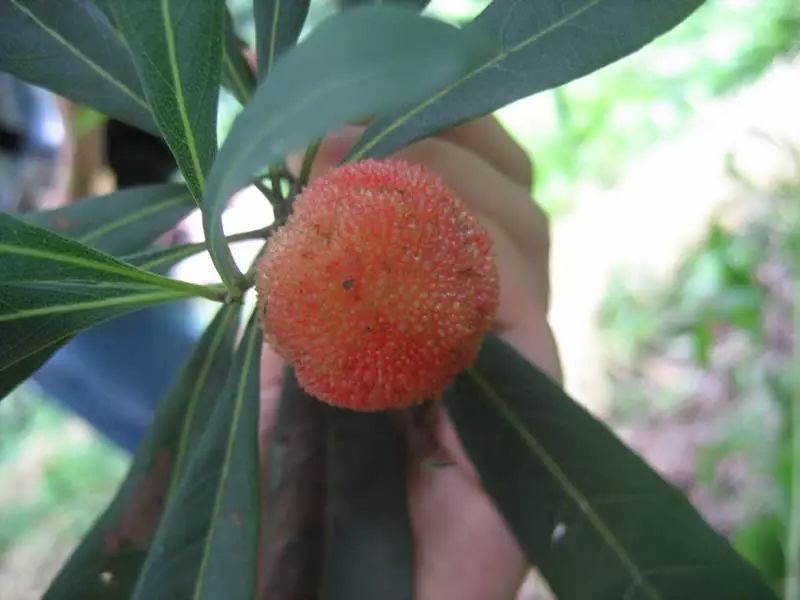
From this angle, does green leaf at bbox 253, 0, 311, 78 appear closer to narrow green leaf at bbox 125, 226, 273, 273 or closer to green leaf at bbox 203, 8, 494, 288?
narrow green leaf at bbox 125, 226, 273, 273

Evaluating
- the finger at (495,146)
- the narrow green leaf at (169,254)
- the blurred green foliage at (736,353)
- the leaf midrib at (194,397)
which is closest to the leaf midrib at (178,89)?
the narrow green leaf at (169,254)

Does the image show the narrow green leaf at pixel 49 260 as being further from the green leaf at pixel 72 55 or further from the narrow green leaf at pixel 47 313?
the green leaf at pixel 72 55

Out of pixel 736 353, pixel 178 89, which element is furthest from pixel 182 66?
pixel 736 353

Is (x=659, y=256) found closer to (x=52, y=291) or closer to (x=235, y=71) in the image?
(x=235, y=71)

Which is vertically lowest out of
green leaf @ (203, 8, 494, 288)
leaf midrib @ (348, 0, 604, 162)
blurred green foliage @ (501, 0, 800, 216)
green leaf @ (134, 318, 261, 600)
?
green leaf @ (134, 318, 261, 600)

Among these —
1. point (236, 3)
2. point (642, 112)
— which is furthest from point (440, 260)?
point (642, 112)

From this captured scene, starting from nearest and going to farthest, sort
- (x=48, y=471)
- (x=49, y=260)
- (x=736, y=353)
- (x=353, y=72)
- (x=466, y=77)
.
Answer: (x=353, y=72), (x=49, y=260), (x=466, y=77), (x=736, y=353), (x=48, y=471)

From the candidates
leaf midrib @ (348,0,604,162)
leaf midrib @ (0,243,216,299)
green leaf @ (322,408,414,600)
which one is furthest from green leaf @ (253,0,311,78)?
green leaf @ (322,408,414,600)

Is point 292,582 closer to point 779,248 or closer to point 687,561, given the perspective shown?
point 687,561
